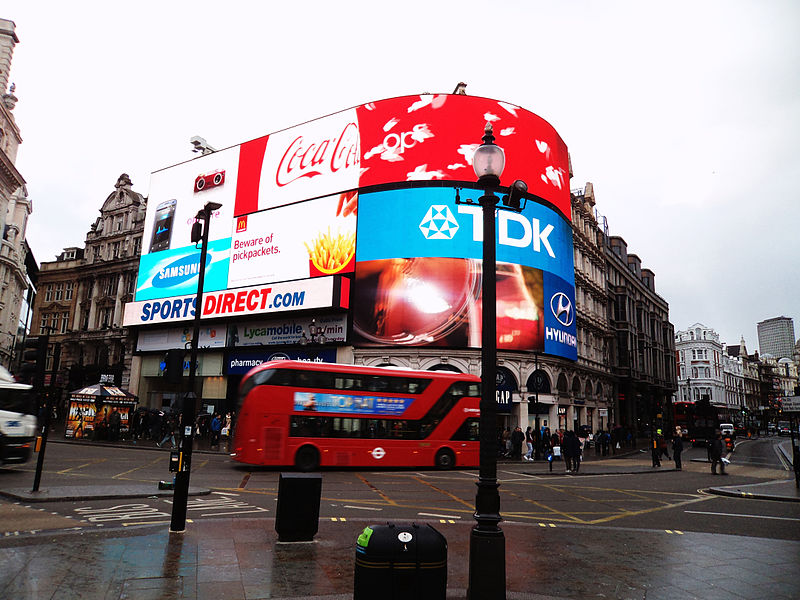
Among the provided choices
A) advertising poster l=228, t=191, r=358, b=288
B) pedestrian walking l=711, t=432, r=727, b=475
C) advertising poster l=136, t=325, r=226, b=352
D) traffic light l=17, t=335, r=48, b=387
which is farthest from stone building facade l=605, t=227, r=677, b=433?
traffic light l=17, t=335, r=48, b=387

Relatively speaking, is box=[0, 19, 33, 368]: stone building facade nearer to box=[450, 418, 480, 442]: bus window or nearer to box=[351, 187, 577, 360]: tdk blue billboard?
box=[351, 187, 577, 360]: tdk blue billboard

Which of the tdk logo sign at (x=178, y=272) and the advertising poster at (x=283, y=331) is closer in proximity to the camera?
the advertising poster at (x=283, y=331)

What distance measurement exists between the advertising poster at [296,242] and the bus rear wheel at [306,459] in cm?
1844

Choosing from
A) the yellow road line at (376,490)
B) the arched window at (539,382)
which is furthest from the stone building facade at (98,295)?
Answer: the yellow road line at (376,490)

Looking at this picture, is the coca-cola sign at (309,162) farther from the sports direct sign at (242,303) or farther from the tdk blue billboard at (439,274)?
the sports direct sign at (242,303)

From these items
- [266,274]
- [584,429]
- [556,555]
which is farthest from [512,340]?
[556,555]

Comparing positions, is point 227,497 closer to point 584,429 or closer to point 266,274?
point 266,274

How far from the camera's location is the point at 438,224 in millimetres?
36500

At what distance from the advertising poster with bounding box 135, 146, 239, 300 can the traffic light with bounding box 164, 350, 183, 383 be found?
1426 inches

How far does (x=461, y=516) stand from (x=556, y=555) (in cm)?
369

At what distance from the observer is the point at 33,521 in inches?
380

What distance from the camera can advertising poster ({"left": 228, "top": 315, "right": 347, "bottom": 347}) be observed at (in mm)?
38062

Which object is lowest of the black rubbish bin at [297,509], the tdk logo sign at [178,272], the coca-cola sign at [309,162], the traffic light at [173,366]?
the black rubbish bin at [297,509]

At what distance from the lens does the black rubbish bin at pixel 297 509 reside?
844 centimetres
